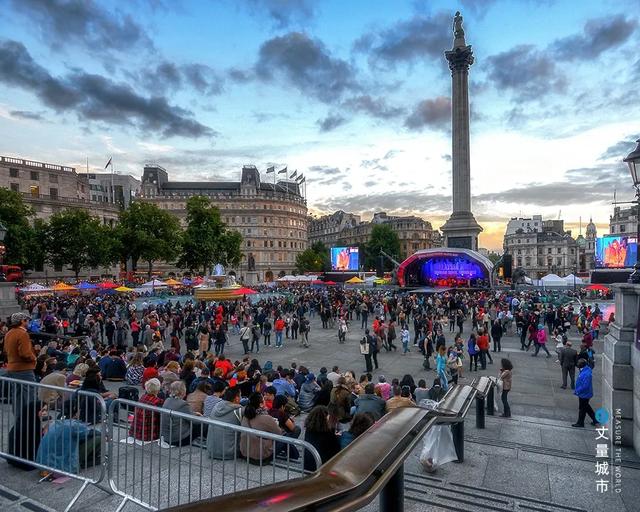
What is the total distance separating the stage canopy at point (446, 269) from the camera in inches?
2023

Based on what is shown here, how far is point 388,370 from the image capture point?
17219mm

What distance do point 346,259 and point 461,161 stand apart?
73.6ft

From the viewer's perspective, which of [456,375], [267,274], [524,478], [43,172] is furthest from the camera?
[267,274]

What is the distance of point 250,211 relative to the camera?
111 m

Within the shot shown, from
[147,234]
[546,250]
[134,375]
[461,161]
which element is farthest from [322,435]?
[546,250]

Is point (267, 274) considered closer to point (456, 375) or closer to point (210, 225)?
point (210, 225)

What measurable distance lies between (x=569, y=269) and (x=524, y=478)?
150485 millimetres

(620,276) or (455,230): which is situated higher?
(455,230)

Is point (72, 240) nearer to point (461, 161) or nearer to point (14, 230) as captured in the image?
point (14, 230)

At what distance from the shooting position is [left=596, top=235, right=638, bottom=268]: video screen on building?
54.7m

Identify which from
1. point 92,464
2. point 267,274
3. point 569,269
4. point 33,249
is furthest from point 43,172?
point 569,269

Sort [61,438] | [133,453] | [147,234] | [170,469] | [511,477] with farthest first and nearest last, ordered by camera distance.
Answer: 1. [147,234]
2. [511,477]
3. [61,438]
4. [133,453]
5. [170,469]

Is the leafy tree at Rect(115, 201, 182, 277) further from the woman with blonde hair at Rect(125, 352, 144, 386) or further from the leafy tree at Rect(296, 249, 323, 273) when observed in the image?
the woman with blonde hair at Rect(125, 352, 144, 386)

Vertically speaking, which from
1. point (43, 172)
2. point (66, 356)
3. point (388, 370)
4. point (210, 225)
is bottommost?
point (388, 370)
